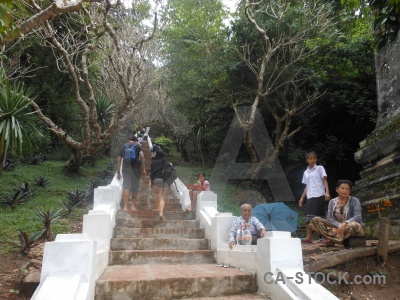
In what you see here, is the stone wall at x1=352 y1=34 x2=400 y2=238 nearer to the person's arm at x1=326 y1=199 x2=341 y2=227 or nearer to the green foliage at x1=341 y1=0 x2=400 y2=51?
the person's arm at x1=326 y1=199 x2=341 y2=227

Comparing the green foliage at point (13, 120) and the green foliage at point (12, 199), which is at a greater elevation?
the green foliage at point (13, 120)

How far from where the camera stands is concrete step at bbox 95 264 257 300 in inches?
152

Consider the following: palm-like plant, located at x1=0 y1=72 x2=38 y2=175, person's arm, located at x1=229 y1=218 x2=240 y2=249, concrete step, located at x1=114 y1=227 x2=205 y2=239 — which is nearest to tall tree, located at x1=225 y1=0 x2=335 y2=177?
concrete step, located at x1=114 y1=227 x2=205 y2=239

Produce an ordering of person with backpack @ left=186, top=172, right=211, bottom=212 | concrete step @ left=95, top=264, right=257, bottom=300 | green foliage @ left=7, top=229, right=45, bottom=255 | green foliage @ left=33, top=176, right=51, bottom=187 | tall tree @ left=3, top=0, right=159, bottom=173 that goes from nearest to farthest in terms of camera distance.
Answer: concrete step @ left=95, top=264, right=257, bottom=300 → green foliage @ left=7, top=229, right=45, bottom=255 → person with backpack @ left=186, top=172, right=211, bottom=212 → tall tree @ left=3, top=0, right=159, bottom=173 → green foliage @ left=33, top=176, right=51, bottom=187

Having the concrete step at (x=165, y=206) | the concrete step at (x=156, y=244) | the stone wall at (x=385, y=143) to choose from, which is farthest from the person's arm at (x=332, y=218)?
the concrete step at (x=165, y=206)

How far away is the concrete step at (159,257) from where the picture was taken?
5117mm

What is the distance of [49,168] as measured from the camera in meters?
14.9

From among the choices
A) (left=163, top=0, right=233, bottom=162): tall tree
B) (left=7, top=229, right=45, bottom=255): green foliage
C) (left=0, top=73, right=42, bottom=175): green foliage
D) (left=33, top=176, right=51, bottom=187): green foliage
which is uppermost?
(left=163, top=0, right=233, bottom=162): tall tree

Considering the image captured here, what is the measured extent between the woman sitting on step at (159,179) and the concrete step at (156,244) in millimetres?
1046

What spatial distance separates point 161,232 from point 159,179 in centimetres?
109

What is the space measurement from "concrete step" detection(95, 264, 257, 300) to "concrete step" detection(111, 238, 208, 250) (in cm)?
104

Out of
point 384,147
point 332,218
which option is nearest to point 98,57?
point 384,147

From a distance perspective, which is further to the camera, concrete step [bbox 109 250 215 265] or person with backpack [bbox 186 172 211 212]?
person with backpack [bbox 186 172 211 212]

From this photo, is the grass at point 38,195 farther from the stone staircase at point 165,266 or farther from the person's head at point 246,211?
the person's head at point 246,211
